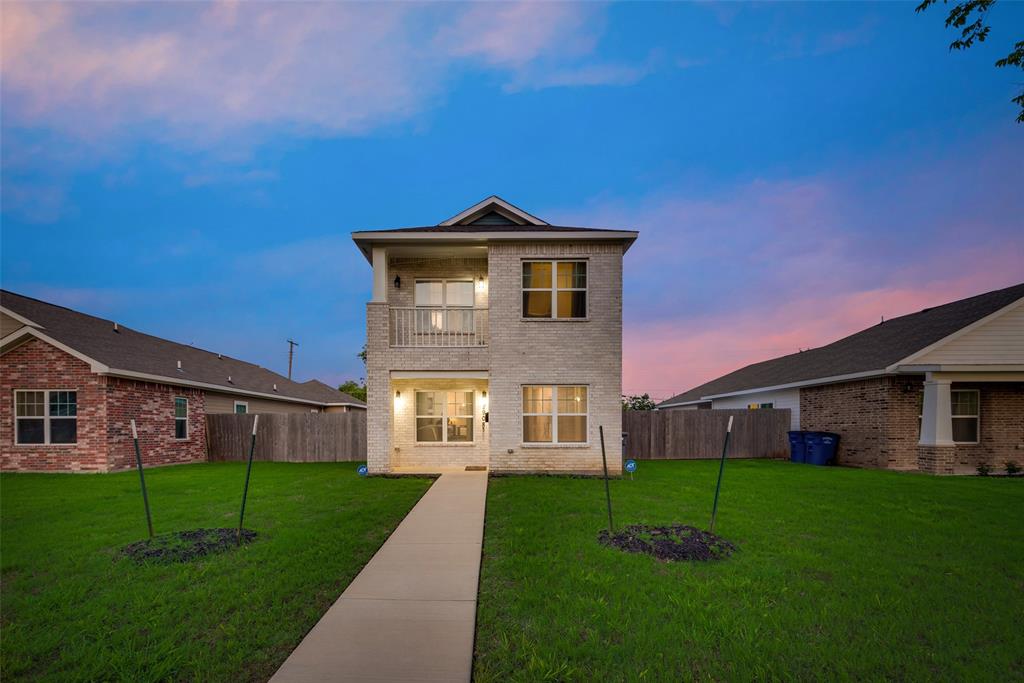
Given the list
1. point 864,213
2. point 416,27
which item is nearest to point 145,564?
point 416,27

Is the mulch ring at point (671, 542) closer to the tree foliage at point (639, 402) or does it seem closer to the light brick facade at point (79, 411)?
the light brick facade at point (79, 411)

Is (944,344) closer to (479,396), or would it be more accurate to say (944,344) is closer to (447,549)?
(479,396)

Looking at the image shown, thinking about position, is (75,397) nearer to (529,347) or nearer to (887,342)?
(529,347)

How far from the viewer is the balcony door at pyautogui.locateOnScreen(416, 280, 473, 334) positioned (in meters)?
12.5

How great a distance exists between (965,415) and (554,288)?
45.4 ft

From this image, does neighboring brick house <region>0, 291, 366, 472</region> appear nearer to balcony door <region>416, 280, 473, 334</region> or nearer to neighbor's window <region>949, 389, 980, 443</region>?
balcony door <region>416, 280, 473, 334</region>

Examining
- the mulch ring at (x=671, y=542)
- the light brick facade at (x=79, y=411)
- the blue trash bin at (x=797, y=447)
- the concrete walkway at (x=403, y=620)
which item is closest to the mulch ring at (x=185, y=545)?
the concrete walkway at (x=403, y=620)

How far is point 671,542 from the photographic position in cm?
567

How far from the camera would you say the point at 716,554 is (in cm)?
534

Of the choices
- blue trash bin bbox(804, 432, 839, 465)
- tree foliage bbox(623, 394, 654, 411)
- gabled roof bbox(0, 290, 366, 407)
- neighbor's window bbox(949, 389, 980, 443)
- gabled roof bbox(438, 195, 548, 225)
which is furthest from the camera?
tree foliage bbox(623, 394, 654, 411)

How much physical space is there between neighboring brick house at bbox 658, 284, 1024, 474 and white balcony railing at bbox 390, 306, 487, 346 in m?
12.4

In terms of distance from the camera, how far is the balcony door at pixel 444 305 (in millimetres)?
12477

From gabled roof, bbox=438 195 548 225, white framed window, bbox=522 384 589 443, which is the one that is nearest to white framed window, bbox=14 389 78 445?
gabled roof, bbox=438 195 548 225

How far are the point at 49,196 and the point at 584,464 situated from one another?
39735 millimetres
